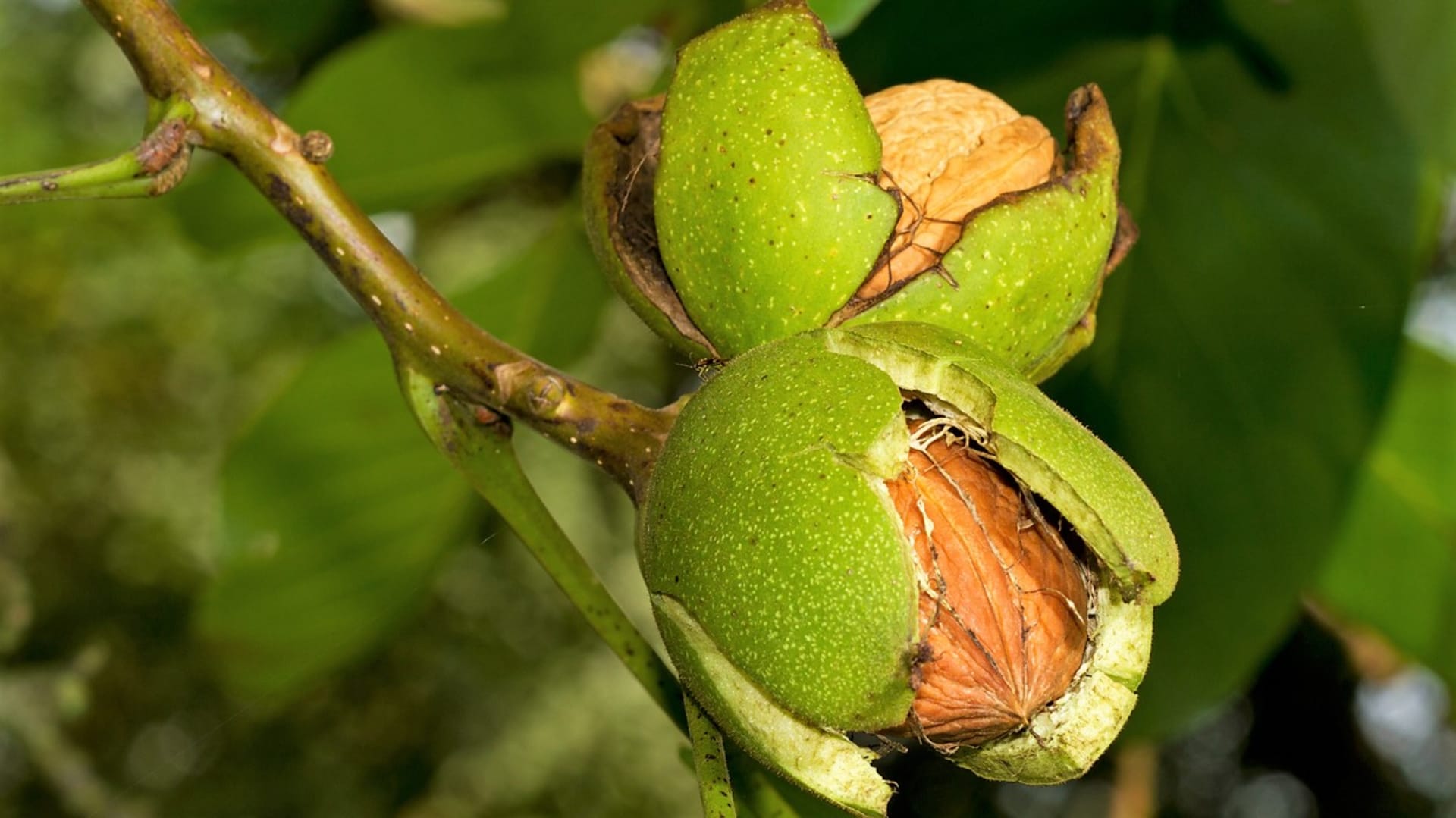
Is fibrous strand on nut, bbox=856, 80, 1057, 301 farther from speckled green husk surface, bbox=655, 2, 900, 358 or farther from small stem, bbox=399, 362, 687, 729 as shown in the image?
small stem, bbox=399, 362, 687, 729

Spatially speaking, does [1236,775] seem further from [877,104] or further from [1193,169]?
[877,104]

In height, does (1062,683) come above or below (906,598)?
below

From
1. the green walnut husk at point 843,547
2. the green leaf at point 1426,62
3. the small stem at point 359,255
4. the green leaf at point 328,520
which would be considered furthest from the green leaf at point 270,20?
the green leaf at point 1426,62

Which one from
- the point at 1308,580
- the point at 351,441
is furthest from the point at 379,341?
the point at 1308,580

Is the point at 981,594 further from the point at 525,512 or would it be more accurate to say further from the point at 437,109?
the point at 437,109

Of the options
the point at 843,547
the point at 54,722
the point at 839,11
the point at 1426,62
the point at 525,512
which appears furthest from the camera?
the point at 54,722

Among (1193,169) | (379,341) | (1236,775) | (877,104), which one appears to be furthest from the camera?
(1236,775)

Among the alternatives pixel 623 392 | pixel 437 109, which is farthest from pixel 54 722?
pixel 623 392
